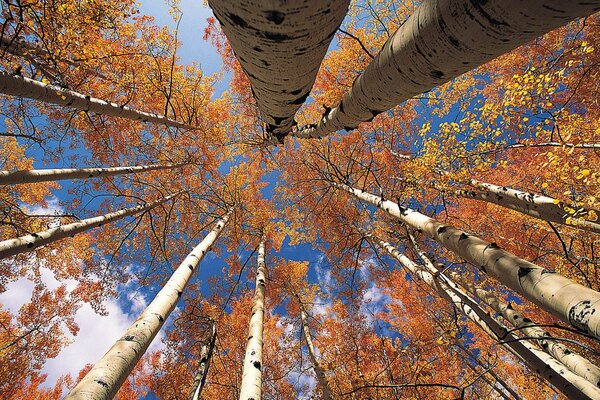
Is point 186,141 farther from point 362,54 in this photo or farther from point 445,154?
point 445,154

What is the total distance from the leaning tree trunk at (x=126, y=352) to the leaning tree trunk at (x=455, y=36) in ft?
8.99

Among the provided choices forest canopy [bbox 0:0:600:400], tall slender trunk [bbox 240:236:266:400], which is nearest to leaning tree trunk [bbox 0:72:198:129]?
forest canopy [bbox 0:0:600:400]

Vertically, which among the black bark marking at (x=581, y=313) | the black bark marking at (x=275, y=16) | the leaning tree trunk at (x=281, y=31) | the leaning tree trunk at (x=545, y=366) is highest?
the leaning tree trunk at (x=545, y=366)

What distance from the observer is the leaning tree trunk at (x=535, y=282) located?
1.36 m

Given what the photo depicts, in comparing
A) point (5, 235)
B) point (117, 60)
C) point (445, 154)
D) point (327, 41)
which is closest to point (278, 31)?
point (327, 41)

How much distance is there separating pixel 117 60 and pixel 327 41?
9128 millimetres

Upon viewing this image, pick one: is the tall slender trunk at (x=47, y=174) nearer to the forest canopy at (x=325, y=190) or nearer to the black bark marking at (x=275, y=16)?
the forest canopy at (x=325, y=190)

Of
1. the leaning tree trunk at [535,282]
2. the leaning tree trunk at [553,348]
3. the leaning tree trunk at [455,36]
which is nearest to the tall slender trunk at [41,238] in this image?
the leaning tree trunk at [455,36]

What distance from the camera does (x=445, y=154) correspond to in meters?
5.62

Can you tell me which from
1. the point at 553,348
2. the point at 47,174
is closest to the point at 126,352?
the point at 47,174

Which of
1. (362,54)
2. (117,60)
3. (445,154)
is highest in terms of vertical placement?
(362,54)

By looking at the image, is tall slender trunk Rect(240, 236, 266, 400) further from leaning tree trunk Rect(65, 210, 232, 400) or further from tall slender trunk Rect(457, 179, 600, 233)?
tall slender trunk Rect(457, 179, 600, 233)

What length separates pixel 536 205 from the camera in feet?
12.4

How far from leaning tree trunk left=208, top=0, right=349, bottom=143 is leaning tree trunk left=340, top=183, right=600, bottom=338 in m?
1.99
